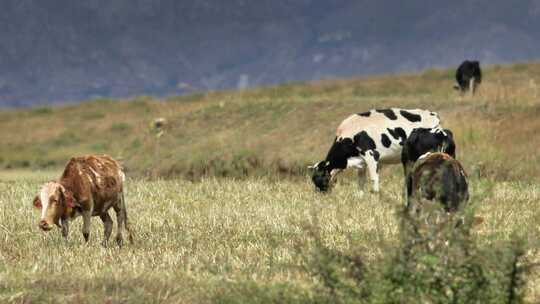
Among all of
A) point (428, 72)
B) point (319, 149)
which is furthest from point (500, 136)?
point (428, 72)

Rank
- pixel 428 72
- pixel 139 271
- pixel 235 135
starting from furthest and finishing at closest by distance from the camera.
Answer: pixel 428 72 → pixel 235 135 → pixel 139 271

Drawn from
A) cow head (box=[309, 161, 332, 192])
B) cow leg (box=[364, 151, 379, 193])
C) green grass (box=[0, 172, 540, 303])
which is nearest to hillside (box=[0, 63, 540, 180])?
green grass (box=[0, 172, 540, 303])

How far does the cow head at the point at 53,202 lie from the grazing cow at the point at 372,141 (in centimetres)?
816

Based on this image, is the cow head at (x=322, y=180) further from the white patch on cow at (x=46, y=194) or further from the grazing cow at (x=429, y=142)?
the white patch on cow at (x=46, y=194)

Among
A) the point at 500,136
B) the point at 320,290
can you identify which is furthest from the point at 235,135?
the point at 320,290

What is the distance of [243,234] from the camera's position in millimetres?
14773

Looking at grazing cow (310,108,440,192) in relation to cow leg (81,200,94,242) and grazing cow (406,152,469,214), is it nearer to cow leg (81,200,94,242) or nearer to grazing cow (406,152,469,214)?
grazing cow (406,152,469,214)

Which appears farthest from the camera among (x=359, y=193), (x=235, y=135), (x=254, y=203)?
(x=235, y=135)

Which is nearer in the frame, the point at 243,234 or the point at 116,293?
the point at 116,293

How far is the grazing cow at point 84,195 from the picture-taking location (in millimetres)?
13211

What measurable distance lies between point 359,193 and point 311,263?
10936 millimetres

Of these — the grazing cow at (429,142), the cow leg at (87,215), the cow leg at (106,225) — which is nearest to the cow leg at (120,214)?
the cow leg at (106,225)

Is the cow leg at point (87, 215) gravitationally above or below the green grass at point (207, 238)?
above

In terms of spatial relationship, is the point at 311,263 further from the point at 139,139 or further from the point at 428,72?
the point at 428,72
